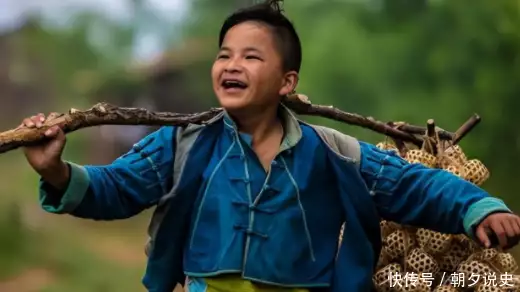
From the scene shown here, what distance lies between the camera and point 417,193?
917 mm

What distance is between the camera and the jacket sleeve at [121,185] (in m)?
0.81

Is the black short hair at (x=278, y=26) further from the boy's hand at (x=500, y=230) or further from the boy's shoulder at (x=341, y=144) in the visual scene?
the boy's hand at (x=500, y=230)

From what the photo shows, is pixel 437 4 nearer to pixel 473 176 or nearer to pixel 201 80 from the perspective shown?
pixel 201 80

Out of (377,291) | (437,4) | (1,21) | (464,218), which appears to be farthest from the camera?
(437,4)

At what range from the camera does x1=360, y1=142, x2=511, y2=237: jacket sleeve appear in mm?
880

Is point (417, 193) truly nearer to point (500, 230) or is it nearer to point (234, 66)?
point (500, 230)

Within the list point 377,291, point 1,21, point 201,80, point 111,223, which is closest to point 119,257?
point 111,223

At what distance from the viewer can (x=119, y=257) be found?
153 centimetres

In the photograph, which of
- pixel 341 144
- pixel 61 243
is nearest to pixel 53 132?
pixel 341 144

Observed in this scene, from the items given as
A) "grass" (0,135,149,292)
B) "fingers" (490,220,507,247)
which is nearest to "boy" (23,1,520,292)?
"fingers" (490,220,507,247)

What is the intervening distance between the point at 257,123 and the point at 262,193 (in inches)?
3.3

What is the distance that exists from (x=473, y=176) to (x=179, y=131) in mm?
412

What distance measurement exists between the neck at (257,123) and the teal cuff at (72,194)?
18cm

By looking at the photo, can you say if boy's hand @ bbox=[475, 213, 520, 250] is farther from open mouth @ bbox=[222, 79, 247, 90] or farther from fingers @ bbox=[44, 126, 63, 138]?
fingers @ bbox=[44, 126, 63, 138]
